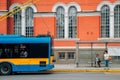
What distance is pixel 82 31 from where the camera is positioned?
41.7m

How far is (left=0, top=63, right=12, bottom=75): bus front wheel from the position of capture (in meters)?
29.1

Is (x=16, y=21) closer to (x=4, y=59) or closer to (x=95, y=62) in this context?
(x=95, y=62)

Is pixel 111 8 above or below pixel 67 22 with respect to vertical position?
above

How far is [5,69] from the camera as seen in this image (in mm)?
29234

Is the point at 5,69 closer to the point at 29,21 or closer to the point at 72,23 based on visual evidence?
the point at 29,21

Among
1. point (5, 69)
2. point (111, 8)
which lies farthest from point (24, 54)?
point (111, 8)

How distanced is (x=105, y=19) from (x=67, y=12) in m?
3.98

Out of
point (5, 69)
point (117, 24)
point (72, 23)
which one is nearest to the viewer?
point (5, 69)

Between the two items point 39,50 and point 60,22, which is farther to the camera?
point 60,22

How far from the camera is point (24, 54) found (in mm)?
29359

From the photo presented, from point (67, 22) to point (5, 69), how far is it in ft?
47.4

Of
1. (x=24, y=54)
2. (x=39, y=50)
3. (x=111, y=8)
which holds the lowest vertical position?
(x=24, y=54)

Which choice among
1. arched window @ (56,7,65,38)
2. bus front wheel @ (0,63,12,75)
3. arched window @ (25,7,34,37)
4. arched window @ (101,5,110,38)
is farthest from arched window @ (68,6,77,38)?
bus front wheel @ (0,63,12,75)

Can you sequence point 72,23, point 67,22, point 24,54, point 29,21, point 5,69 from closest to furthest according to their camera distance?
point 5,69
point 24,54
point 67,22
point 72,23
point 29,21
